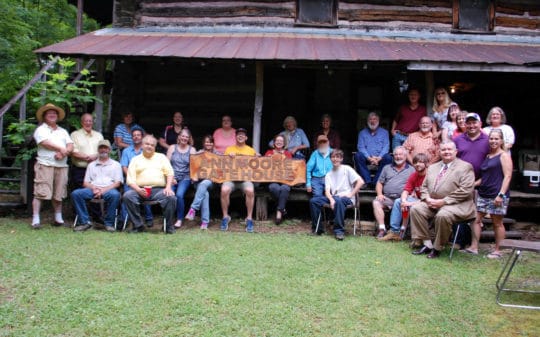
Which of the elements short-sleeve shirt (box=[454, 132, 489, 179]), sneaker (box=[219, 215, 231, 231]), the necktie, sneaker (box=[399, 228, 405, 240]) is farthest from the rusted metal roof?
sneaker (box=[399, 228, 405, 240])

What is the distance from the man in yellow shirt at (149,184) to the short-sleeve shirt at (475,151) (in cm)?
411

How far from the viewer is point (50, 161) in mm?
6320

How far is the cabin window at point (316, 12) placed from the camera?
9.09 meters

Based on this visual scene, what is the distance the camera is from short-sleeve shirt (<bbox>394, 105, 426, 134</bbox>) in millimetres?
7492

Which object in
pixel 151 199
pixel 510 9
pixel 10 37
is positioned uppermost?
pixel 510 9

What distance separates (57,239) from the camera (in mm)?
5570

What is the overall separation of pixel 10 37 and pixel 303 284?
10.2 metres

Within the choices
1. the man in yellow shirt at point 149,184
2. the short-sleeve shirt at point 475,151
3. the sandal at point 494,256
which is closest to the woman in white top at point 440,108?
the short-sleeve shirt at point 475,151

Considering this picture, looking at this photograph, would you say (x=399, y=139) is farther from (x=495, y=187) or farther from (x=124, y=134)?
(x=124, y=134)

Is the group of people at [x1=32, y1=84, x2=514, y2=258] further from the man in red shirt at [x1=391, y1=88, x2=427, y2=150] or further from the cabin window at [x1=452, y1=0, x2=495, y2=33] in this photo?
the cabin window at [x1=452, y1=0, x2=495, y2=33]

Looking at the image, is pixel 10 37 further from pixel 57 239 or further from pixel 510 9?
pixel 510 9

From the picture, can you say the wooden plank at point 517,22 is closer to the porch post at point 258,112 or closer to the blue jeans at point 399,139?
the blue jeans at point 399,139

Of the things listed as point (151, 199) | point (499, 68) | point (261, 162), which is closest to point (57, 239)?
point (151, 199)

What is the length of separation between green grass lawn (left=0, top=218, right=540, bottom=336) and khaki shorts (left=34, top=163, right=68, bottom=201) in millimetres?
683
